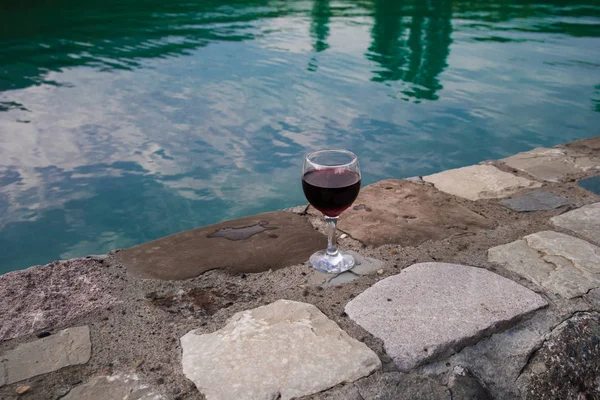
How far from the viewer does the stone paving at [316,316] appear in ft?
4.42

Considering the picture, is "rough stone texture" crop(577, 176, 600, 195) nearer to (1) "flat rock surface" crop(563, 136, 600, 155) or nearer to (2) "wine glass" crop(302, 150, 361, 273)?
(1) "flat rock surface" crop(563, 136, 600, 155)

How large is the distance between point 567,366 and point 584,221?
95 cm

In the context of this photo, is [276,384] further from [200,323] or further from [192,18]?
[192,18]

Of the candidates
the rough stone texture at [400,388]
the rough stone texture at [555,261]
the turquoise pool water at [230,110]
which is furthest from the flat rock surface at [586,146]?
the turquoise pool water at [230,110]

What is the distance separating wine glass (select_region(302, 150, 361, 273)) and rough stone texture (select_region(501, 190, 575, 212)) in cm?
103

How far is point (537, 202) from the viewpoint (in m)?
2.47

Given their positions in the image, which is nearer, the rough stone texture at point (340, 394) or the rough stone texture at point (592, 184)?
the rough stone texture at point (340, 394)

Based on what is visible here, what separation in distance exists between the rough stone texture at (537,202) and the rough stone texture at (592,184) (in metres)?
0.21

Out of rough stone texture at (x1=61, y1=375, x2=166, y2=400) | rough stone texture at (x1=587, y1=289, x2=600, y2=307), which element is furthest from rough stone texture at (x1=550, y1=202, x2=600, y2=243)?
rough stone texture at (x1=61, y1=375, x2=166, y2=400)

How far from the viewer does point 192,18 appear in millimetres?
12555

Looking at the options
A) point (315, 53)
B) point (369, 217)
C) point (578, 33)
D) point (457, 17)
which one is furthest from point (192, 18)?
point (369, 217)

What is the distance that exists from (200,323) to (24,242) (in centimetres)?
372

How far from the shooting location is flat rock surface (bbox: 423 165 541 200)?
2.59 metres

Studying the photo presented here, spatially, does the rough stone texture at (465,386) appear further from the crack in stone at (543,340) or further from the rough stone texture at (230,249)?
the rough stone texture at (230,249)
